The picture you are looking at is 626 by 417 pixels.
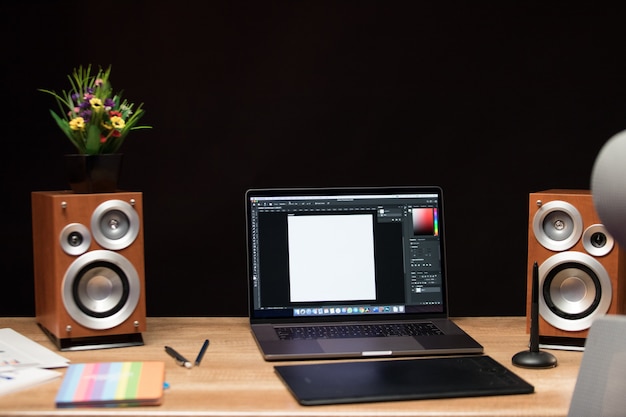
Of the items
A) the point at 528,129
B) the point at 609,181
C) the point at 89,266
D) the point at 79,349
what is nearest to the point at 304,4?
the point at 528,129

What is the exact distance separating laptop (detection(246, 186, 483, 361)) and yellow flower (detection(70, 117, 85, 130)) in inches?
15.3

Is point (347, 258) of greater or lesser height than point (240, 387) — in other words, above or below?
above

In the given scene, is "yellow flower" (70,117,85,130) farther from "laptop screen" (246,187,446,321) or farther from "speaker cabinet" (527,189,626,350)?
"speaker cabinet" (527,189,626,350)

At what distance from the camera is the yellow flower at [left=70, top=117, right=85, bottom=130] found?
162 cm

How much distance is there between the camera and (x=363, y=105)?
1.97m

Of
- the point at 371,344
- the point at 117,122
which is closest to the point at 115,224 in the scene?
the point at 117,122

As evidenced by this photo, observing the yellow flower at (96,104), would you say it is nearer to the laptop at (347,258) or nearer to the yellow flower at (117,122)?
the yellow flower at (117,122)

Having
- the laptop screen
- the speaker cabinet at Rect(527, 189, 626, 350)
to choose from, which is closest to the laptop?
the laptop screen

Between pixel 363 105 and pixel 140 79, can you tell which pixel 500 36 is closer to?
pixel 363 105

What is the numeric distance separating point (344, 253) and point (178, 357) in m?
0.46

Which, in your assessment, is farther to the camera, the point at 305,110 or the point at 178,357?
the point at 305,110

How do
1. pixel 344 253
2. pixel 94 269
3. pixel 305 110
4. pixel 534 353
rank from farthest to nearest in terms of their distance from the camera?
1. pixel 305 110
2. pixel 344 253
3. pixel 94 269
4. pixel 534 353

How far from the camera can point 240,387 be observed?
1389 mm

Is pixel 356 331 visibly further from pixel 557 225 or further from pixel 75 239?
pixel 75 239
